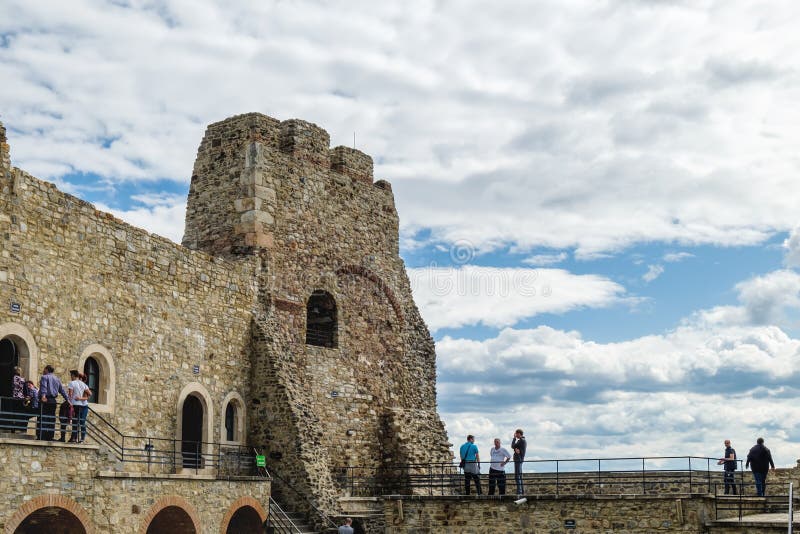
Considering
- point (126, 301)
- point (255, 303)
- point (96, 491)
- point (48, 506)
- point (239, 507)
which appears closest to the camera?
point (48, 506)

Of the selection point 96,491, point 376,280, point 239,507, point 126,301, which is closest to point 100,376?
point 126,301

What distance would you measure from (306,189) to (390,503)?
27.9 feet

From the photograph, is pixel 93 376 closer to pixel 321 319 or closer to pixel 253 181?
pixel 253 181

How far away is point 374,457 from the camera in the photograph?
25750 mm

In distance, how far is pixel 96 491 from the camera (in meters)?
15.8

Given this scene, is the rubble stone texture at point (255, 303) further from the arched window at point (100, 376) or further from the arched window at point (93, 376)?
the arched window at point (93, 376)

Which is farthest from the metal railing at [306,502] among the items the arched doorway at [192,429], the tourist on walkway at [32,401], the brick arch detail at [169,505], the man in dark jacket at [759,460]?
the man in dark jacket at [759,460]

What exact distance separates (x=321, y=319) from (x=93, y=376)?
813cm

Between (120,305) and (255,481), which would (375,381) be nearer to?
(255,481)

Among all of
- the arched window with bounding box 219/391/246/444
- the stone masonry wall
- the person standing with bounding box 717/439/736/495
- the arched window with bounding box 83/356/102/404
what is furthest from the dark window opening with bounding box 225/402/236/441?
the person standing with bounding box 717/439/736/495

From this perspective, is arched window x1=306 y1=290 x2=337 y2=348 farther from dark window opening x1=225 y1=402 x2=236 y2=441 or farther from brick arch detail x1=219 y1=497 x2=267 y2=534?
brick arch detail x1=219 y1=497 x2=267 y2=534

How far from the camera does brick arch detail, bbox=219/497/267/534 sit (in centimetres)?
1888

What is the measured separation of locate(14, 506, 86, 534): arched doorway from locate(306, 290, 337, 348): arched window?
1021 centimetres

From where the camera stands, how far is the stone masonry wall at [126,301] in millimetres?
16984
